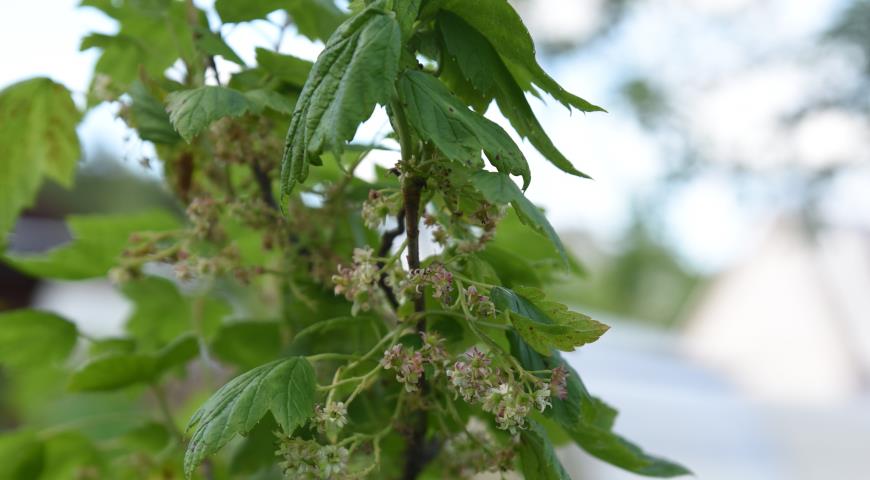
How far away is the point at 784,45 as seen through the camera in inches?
133

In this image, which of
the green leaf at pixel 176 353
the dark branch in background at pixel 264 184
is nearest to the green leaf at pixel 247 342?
the green leaf at pixel 176 353

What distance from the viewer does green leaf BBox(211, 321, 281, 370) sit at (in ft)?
2.15

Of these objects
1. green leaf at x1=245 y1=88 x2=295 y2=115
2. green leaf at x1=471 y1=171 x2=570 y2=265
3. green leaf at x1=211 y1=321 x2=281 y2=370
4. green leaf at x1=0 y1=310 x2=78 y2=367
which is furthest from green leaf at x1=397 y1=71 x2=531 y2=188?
green leaf at x1=0 y1=310 x2=78 y2=367

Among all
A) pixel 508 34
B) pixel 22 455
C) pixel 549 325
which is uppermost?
pixel 508 34

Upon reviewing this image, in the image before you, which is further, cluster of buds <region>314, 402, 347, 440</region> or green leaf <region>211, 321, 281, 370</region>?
green leaf <region>211, 321, 281, 370</region>

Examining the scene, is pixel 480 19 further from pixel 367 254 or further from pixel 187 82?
pixel 187 82

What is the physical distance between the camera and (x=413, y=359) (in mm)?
380

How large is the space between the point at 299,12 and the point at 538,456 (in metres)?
0.33

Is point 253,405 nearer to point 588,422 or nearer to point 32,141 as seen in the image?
point 588,422

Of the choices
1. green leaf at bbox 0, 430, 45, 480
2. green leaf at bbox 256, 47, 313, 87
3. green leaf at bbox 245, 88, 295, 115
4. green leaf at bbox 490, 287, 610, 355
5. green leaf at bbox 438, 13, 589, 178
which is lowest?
green leaf at bbox 0, 430, 45, 480

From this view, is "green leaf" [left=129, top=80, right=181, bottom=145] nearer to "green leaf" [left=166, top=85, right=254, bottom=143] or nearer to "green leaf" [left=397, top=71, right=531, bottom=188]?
"green leaf" [left=166, top=85, right=254, bottom=143]

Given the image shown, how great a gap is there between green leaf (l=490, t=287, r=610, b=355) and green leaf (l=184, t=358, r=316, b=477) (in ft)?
0.32

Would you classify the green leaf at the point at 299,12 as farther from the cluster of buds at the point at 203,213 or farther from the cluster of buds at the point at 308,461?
the cluster of buds at the point at 308,461

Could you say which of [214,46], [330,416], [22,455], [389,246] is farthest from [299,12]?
[22,455]
